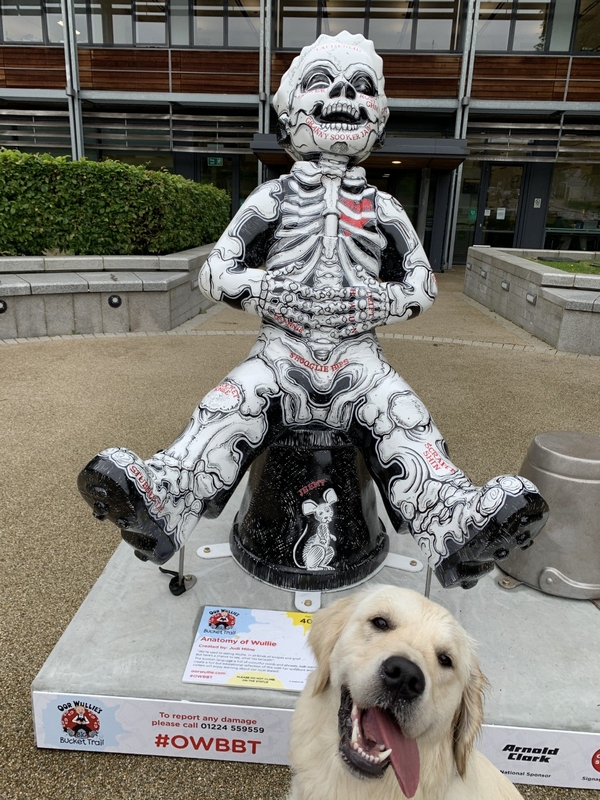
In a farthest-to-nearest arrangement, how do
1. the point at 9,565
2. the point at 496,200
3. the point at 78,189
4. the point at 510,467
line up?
the point at 496,200 < the point at 78,189 < the point at 510,467 < the point at 9,565

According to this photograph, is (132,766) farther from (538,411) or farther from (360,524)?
(538,411)

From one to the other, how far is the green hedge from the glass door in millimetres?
8342

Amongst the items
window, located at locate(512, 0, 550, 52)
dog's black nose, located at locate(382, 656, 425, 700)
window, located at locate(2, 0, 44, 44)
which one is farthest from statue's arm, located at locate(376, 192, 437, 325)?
window, located at locate(2, 0, 44, 44)

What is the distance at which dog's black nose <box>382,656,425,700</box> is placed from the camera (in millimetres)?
1208

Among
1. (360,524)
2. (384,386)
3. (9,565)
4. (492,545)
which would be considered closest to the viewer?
(492,545)

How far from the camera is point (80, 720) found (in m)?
1.97

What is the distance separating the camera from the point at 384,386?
2.33m

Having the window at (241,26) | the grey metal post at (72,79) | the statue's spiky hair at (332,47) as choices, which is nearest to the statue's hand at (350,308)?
the statue's spiky hair at (332,47)

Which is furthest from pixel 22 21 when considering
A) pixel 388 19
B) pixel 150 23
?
pixel 388 19

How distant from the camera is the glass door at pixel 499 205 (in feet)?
45.6

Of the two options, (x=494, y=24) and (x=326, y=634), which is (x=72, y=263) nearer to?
(x=326, y=634)

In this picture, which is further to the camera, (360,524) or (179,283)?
(179,283)

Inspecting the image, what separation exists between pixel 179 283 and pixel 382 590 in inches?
266

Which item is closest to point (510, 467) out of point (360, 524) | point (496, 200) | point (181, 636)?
point (360, 524)
